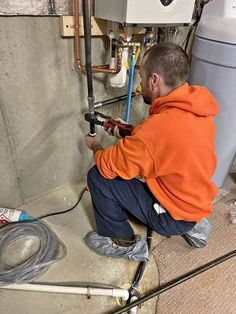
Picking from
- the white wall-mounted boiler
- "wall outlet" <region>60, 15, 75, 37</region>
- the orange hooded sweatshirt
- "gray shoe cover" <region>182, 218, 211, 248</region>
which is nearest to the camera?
the orange hooded sweatshirt

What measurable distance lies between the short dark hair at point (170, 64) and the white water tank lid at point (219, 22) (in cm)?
39

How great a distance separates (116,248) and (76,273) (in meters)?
0.21

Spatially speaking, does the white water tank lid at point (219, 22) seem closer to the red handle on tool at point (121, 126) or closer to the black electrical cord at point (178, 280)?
the red handle on tool at point (121, 126)

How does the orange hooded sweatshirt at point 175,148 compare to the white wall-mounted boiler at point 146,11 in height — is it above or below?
below

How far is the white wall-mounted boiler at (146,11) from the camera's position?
933 mm

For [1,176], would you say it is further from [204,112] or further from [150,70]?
[204,112]

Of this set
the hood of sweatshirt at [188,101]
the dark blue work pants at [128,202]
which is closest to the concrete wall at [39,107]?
the dark blue work pants at [128,202]

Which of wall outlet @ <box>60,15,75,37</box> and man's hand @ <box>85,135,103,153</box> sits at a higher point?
wall outlet @ <box>60,15,75,37</box>

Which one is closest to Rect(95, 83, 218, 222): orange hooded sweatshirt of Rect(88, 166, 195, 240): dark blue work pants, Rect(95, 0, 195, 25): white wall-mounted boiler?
Rect(88, 166, 195, 240): dark blue work pants

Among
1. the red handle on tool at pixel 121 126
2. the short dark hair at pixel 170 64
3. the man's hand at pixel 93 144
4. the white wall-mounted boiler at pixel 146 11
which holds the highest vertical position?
the white wall-mounted boiler at pixel 146 11

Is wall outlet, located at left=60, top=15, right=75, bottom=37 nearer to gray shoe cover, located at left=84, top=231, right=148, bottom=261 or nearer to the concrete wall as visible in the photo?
the concrete wall

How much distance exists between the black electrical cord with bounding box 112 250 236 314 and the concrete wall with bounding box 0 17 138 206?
800mm

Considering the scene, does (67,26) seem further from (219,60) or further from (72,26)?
(219,60)

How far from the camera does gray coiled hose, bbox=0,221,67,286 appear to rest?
1.06 meters
